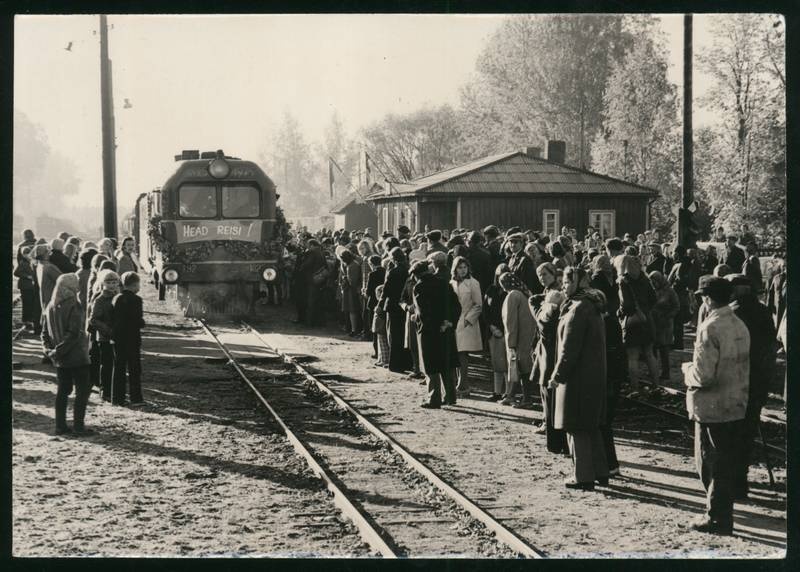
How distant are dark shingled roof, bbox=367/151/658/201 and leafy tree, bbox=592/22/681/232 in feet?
16.3

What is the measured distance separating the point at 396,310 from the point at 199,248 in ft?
26.5

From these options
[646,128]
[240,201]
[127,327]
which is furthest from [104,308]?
[646,128]

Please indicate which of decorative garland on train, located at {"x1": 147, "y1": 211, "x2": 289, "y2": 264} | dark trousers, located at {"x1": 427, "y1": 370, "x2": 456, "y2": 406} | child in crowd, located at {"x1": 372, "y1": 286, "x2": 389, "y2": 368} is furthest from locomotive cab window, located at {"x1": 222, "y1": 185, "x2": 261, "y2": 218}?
dark trousers, located at {"x1": 427, "y1": 370, "x2": 456, "y2": 406}

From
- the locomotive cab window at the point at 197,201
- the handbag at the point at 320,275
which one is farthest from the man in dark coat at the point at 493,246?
the locomotive cab window at the point at 197,201

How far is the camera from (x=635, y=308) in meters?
11.9

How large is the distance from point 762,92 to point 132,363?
1910 cm

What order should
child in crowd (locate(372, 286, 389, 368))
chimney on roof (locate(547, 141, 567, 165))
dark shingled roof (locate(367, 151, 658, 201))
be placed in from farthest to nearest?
chimney on roof (locate(547, 141, 567, 165)), dark shingled roof (locate(367, 151, 658, 201)), child in crowd (locate(372, 286, 389, 368))

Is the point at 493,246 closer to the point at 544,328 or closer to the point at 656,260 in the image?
the point at 656,260

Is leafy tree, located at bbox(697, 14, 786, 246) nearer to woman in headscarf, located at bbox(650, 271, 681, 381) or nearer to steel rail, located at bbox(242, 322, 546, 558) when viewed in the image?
woman in headscarf, located at bbox(650, 271, 681, 381)

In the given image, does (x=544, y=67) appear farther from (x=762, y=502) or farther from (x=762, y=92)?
(x=762, y=502)

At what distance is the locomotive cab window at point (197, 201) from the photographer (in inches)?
803

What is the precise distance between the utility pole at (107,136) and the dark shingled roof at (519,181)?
43.8 ft

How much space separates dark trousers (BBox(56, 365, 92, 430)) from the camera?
9789 millimetres

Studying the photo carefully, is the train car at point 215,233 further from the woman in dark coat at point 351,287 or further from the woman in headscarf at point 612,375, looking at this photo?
the woman in headscarf at point 612,375
